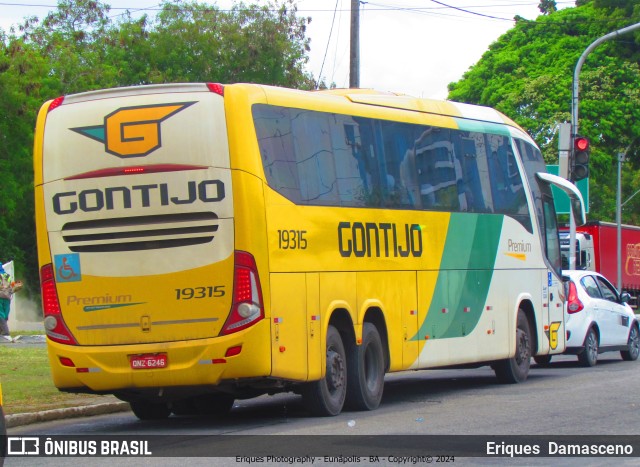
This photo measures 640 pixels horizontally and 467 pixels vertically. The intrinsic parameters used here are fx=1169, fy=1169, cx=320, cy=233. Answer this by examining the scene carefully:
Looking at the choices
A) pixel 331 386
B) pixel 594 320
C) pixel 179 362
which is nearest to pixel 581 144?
pixel 594 320

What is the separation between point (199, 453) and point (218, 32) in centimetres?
3820

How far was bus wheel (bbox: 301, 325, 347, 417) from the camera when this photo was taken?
12.9m

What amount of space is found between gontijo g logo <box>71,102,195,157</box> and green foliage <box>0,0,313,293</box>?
95.6ft

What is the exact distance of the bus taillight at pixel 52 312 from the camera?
12273 mm

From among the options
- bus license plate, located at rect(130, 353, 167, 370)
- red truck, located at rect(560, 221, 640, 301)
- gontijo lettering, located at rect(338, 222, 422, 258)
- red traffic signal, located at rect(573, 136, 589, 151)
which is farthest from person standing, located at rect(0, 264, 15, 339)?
red truck, located at rect(560, 221, 640, 301)

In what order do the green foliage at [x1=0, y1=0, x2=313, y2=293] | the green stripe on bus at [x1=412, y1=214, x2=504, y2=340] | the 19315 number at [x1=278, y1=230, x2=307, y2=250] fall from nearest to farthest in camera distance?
the 19315 number at [x1=278, y1=230, x2=307, y2=250] → the green stripe on bus at [x1=412, y1=214, x2=504, y2=340] → the green foliage at [x1=0, y1=0, x2=313, y2=293]

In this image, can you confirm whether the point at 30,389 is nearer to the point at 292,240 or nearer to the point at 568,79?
the point at 292,240

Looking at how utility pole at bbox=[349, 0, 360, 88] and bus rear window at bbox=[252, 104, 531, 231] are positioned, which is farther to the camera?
utility pole at bbox=[349, 0, 360, 88]

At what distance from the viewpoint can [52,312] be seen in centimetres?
1238

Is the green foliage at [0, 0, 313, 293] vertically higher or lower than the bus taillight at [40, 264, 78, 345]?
higher

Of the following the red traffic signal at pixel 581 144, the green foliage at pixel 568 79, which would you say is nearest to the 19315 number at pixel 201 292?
the red traffic signal at pixel 581 144

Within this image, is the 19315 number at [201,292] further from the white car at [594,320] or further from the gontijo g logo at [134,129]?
the white car at [594,320]

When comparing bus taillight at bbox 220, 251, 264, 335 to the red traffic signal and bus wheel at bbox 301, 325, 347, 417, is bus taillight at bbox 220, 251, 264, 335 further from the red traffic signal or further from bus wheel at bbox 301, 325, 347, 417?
the red traffic signal

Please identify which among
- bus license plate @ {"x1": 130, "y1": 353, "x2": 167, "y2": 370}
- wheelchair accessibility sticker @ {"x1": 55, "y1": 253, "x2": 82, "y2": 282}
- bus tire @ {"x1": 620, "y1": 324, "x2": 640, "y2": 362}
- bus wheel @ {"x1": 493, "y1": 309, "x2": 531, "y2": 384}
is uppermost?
wheelchair accessibility sticker @ {"x1": 55, "y1": 253, "x2": 82, "y2": 282}
